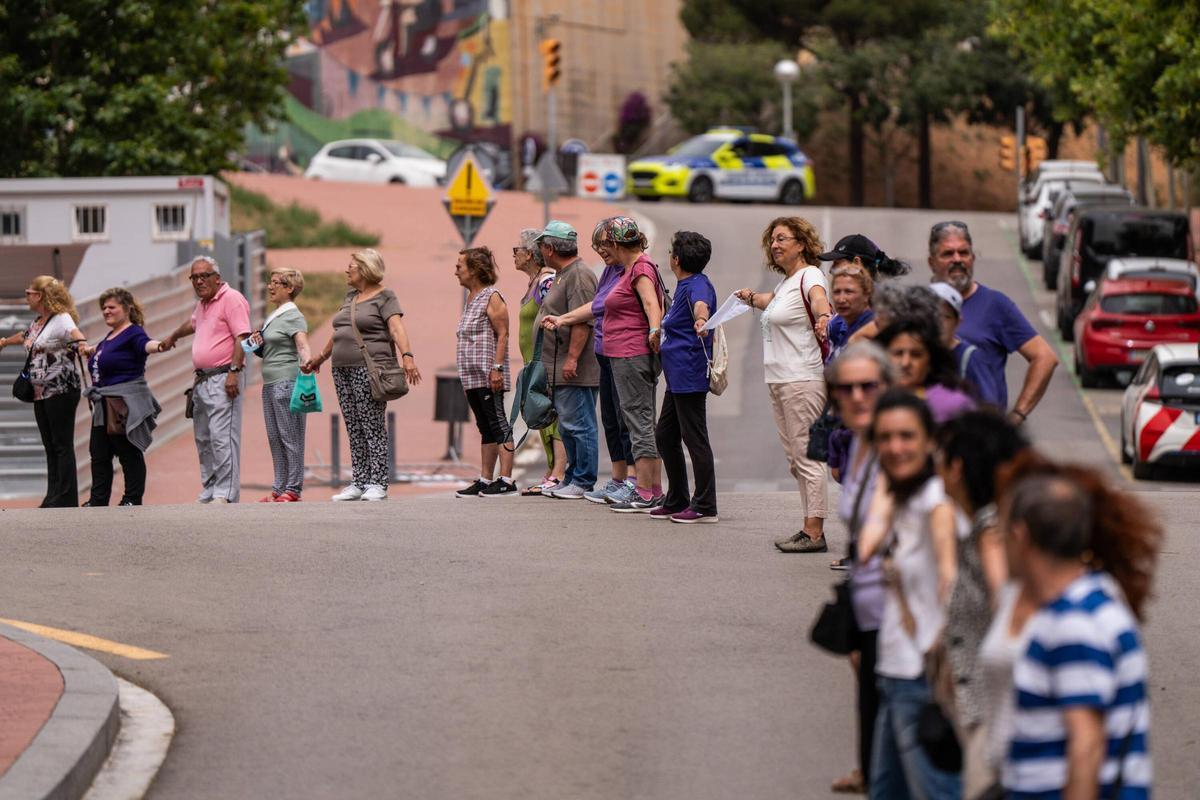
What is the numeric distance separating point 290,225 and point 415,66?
22876 mm

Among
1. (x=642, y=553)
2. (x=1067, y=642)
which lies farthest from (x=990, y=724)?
(x=642, y=553)

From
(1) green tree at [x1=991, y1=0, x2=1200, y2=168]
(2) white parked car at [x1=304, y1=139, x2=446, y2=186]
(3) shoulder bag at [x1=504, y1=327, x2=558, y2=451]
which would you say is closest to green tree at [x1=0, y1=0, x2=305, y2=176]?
(1) green tree at [x1=991, y1=0, x2=1200, y2=168]

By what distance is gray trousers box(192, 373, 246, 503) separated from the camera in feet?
46.5

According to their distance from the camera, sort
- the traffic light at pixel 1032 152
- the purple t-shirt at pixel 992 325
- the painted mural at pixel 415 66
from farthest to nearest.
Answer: the painted mural at pixel 415 66, the traffic light at pixel 1032 152, the purple t-shirt at pixel 992 325

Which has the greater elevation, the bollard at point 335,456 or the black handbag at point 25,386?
the black handbag at point 25,386

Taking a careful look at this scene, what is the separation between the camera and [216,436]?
1430 centimetres

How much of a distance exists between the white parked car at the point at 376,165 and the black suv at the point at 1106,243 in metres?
27.6

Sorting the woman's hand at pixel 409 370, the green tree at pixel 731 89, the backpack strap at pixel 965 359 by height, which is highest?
the green tree at pixel 731 89

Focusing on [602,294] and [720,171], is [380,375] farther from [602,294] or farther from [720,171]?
[720,171]

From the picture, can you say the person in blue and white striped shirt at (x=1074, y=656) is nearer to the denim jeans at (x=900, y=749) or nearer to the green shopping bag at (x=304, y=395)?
the denim jeans at (x=900, y=749)

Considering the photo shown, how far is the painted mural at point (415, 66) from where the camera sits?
65.8 metres

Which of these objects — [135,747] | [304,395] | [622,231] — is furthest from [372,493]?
[135,747]

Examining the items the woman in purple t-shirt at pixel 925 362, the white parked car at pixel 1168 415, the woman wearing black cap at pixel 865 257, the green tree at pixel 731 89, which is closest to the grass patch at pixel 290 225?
the green tree at pixel 731 89

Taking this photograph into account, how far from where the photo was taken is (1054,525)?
4.35 meters
